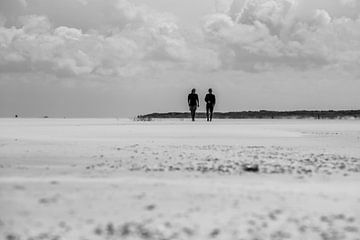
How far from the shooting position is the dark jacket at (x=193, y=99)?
1336 inches

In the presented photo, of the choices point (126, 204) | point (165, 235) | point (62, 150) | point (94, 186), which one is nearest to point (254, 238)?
point (165, 235)

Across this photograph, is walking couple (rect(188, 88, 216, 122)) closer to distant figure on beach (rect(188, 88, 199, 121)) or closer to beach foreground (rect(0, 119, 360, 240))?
distant figure on beach (rect(188, 88, 199, 121))

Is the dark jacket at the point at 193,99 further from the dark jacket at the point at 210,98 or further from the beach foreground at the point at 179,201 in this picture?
the beach foreground at the point at 179,201

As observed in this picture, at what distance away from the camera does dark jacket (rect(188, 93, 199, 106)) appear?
33.9 m

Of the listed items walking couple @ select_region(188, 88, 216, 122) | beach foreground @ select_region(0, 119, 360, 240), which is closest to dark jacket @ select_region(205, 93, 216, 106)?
walking couple @ select_region(188, 88, 216, 122)

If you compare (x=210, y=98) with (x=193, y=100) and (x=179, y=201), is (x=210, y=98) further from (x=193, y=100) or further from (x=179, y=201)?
(x=179, y=201)

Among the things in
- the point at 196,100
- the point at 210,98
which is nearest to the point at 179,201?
the point at 210,98

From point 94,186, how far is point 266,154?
A: 200 inches

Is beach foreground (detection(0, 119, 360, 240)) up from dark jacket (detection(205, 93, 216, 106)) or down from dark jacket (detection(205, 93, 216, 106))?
down

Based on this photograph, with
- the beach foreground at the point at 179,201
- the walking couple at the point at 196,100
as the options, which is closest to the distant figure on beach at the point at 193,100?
the walking couple at the point at 196,100

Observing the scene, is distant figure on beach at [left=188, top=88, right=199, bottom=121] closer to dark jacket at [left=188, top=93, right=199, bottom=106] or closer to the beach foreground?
dark jacket at [left=188, top=93, right=199, bottom=106]

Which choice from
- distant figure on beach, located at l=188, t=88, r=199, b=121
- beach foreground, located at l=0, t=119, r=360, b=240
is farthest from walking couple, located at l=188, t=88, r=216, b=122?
beach foreground, located at l=0, t=119, r=360, b=240

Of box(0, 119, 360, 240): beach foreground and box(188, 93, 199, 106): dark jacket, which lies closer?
box(0, 119, 360, 240): beach foreground

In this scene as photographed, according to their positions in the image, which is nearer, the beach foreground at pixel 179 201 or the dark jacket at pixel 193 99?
the beach foreground at pixel 179 201
